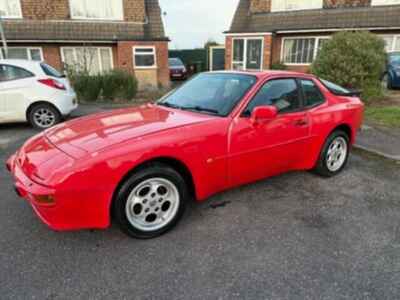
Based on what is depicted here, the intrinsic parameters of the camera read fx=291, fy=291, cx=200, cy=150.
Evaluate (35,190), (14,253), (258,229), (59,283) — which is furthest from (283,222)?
(14,253)

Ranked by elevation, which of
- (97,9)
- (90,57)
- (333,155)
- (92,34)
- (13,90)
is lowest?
(333,155)

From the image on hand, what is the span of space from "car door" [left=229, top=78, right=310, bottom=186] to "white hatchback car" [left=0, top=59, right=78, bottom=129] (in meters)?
5.14

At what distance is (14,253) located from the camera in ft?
8.24

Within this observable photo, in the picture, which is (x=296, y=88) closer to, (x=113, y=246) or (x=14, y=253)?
(x=113, y=246)

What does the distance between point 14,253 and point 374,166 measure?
4.71m

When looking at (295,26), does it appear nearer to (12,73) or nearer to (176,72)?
(176,72)

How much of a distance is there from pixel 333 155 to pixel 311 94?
938mm

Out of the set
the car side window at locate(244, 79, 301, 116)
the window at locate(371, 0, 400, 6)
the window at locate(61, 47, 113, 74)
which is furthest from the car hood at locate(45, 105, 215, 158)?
the window at locate(371, 0, 400, 6)

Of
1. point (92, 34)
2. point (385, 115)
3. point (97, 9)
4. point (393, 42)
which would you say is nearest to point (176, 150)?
point (385, 115)

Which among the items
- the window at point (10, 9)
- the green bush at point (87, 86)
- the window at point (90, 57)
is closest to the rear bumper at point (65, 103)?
the green bush at point (87, 86)

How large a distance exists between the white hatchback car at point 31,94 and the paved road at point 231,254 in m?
3.57

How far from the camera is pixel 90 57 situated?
15.4 meters

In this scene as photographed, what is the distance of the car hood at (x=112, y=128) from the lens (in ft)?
8.23

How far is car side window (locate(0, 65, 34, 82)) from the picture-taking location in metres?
6.13
